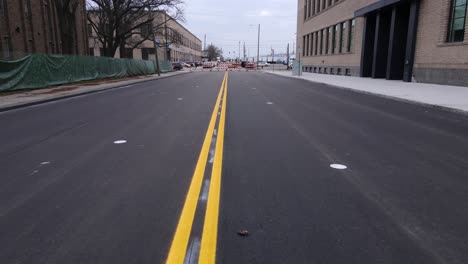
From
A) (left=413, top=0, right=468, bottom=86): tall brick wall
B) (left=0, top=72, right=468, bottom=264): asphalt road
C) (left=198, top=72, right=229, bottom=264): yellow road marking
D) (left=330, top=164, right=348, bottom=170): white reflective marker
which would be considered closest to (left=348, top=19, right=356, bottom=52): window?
(left=413, top=0, right=468, bottom=86): tall brick wall

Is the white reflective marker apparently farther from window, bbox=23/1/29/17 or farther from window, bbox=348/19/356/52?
window, bbox=23/1/29/17

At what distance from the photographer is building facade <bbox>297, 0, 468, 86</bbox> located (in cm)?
2070

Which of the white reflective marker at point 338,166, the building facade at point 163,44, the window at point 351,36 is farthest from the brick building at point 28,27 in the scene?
the window at point 351,36

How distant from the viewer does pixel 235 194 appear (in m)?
4.59

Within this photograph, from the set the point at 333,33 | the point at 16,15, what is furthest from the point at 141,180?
the point at 333,33

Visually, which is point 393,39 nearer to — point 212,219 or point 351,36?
point 351,36

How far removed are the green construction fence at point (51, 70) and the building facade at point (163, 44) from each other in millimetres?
15088

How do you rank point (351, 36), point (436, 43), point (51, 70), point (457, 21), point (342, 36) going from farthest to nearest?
point (342, 36) → point (351, 36) → point (51, 70) → point (436, 43) → point (457, 21)

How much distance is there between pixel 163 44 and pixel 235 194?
5782 cm

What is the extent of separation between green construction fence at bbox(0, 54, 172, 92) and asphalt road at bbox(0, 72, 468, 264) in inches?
461

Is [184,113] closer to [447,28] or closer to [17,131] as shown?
[17,131]

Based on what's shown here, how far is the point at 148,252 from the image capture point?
323 centimetres

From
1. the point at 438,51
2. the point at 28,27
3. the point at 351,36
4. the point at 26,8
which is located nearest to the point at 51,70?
the point at 28,27

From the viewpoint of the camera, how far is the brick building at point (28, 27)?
2855cm
